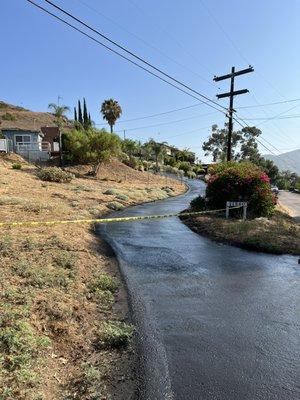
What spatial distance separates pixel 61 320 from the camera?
6.44m

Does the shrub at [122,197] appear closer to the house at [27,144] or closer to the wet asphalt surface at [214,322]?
the wet asphalt surface at [214,322]

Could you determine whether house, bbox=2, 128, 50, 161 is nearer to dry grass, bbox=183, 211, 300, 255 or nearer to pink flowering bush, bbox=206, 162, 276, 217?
pink flowering bush, bbox=206, 162, 276, 217

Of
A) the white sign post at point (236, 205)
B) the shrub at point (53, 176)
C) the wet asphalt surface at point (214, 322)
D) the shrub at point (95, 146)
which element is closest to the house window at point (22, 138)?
the shrub at point (95, 146)

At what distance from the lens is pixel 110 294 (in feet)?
26.4

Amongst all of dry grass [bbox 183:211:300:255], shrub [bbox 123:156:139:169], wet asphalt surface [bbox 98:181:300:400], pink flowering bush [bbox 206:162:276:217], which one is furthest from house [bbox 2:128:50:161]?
wet asphalt surface [bbox 98:181:300:400]

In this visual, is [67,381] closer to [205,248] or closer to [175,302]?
[175,302]

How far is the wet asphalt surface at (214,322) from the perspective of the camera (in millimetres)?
5148

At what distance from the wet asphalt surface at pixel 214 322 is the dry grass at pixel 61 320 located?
39 centimetres

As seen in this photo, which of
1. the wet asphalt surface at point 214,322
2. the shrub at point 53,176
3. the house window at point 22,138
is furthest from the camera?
the house window at point 22,138

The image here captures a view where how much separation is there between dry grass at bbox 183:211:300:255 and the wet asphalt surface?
811 millimetres

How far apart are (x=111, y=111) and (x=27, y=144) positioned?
21.7m

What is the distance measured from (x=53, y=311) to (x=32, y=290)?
81 cm

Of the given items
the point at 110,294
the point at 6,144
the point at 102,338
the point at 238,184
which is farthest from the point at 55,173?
the point at 102,338

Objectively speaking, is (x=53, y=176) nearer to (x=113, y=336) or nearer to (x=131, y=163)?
(x=131, y=163)
